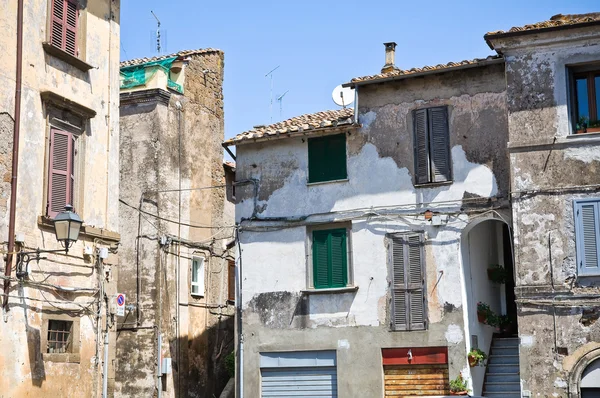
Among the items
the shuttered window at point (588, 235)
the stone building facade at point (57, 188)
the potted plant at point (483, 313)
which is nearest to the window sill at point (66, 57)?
the stone building facade at point (57, 188)

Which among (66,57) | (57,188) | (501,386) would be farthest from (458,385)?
(66,57)

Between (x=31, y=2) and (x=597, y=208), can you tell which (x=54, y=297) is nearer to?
(x=31, y=2)

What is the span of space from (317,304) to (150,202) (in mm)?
6210

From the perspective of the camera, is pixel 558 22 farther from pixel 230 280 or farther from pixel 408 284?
pixel 230 280

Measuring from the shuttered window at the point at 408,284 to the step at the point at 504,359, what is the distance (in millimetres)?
2183

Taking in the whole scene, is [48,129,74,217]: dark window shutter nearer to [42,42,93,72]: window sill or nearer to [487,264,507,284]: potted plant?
[42,42,93,72]: window sill

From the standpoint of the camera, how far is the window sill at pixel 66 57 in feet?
55.3

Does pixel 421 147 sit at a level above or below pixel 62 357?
above

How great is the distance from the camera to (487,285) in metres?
22.3

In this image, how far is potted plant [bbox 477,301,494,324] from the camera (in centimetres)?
2122

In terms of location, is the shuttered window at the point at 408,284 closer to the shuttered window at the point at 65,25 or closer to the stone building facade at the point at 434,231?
the stone building facade at the point at 434,231

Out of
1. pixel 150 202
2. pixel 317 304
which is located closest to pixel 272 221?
pixel 317 304

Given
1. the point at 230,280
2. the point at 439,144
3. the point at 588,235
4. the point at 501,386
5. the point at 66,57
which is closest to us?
the point at 66,57

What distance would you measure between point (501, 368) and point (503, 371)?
99mm
